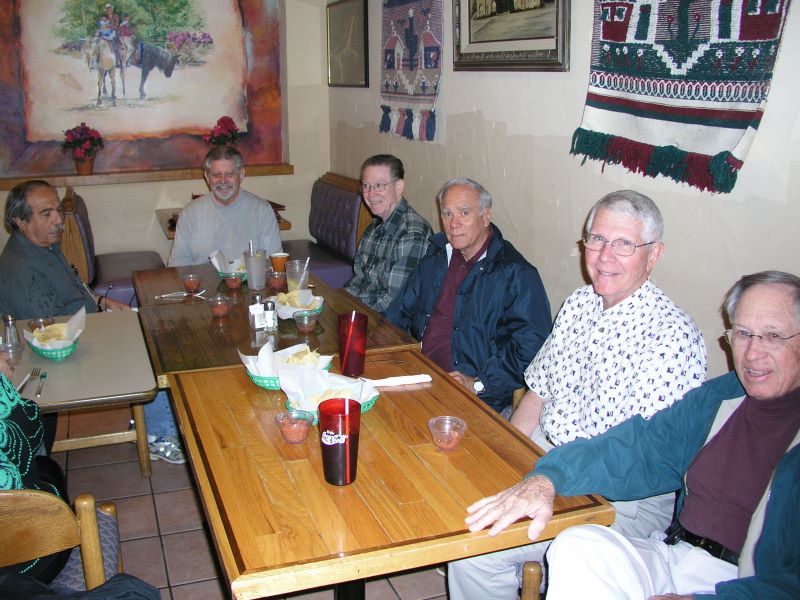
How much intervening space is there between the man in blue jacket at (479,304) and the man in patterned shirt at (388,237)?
10.7 inches

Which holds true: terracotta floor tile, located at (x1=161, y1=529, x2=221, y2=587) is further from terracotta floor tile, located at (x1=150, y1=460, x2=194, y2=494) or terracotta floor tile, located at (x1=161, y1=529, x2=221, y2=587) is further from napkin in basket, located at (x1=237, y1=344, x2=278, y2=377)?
napkin in basket, located at (x1=237, y1=344, x2=278, y2=377)

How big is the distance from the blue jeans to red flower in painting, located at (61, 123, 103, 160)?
118 inches

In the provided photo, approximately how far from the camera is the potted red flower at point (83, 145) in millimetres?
5656

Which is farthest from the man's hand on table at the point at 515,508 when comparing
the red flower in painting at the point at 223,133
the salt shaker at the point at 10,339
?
the red flower in painting at the point at 223,133

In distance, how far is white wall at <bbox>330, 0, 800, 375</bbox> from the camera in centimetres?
222

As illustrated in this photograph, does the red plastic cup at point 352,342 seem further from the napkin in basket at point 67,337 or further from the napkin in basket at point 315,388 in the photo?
the napkin in basket at point 67,337

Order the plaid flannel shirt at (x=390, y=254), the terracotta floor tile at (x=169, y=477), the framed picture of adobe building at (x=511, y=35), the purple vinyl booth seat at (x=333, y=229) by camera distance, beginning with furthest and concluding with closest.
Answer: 1. the purple vinyl booth seat at (x=333, y=229)
2. the plaid flannel shirt at (x=390, y=254)
3. the terracotta floor tile at (x=169, y=477)
4. the framed picture of adobe building at (x=511, y=35)

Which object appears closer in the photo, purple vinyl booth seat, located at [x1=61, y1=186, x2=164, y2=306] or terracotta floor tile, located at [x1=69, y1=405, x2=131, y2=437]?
terracotta floor tile, located at [x1=69, y1=405, x2=131, y2=437]

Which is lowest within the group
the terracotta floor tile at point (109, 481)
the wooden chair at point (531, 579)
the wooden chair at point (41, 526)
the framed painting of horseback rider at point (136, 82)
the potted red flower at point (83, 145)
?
the terracotta floor tile at point (109, 481)

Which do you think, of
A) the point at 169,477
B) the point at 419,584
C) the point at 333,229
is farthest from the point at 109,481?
the point at 333,229

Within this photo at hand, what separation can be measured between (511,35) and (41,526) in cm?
289

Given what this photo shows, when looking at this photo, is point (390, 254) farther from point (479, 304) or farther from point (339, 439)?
point (339, 439)

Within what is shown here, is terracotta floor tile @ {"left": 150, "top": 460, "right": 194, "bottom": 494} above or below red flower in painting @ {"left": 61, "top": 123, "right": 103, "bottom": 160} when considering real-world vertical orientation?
below

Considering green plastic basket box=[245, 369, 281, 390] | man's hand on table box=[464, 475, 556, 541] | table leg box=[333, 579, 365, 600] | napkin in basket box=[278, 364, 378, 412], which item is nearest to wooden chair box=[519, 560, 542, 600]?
man's hand on table box=[464, 475, 556, 541]
